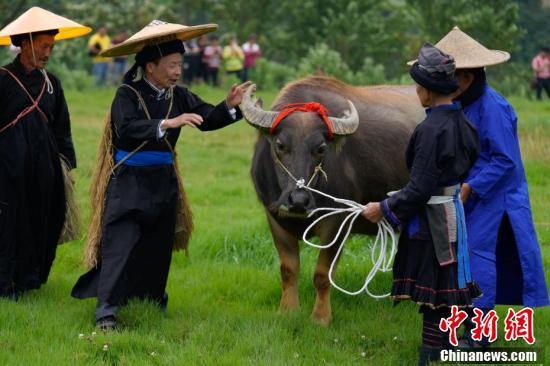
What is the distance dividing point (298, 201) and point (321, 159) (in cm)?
59

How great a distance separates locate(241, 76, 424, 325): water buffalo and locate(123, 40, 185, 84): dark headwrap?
646 mm

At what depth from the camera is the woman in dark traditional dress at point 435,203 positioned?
4.99m

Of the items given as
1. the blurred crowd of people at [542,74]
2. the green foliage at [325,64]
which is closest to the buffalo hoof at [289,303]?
the green foliage at [325,64]

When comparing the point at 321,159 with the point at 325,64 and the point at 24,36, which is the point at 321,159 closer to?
the point at 24,36

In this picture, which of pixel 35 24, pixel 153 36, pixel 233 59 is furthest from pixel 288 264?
pixel 233 59

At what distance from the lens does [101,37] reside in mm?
25734

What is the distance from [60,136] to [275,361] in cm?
279

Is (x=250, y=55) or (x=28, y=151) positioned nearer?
(x=28, y=151)

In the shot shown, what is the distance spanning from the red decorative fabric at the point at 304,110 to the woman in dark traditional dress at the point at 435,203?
1170 mm

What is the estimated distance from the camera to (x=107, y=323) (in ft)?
19.5

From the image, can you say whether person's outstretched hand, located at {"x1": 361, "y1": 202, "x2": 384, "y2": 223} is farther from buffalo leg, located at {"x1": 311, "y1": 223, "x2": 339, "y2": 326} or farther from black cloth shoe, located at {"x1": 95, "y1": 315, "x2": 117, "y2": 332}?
black cloth shoe, located at {"x1": 95, "y1": 315, "x2": 117, "y2": 332}

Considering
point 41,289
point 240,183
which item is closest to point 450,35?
point 41,289

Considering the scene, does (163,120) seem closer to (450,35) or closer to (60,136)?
(60,136)

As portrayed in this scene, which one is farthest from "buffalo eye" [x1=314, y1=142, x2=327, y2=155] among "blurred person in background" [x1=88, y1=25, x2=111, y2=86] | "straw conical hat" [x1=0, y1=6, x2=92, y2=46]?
"blurred person in background" [x1=88, y1=25, x2=111, y2=86]
